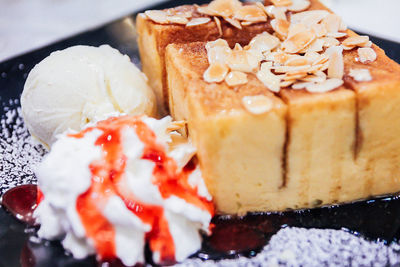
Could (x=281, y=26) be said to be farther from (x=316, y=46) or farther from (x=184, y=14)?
(x=184, y=14)

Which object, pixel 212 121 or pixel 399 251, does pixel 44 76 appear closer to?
pixel 212 121

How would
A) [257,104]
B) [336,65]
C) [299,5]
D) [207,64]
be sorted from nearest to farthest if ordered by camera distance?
[257,104], [336,65], [207,64], [299,5]


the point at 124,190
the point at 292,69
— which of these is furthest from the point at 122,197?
the point at 292,69

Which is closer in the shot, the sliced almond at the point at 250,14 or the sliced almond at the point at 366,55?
the sliced almond at the point at 366,55

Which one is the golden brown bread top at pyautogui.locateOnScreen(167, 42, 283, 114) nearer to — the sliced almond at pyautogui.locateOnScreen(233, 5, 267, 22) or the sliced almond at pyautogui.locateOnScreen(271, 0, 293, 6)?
the sliced almond at pyautogui.locateOnScreen(233, 5, 267, 22)

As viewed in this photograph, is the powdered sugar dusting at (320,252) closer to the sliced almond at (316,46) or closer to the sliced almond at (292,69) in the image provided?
the sliced almond at (292,69)

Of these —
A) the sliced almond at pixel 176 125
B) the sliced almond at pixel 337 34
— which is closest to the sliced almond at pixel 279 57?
the sliced almond at pixel 337 34

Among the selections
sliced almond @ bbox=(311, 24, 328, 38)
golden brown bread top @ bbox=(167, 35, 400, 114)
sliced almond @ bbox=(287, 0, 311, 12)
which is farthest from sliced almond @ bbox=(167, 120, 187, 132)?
sliced almond @ bbox=(287, 0, 311, 12)
